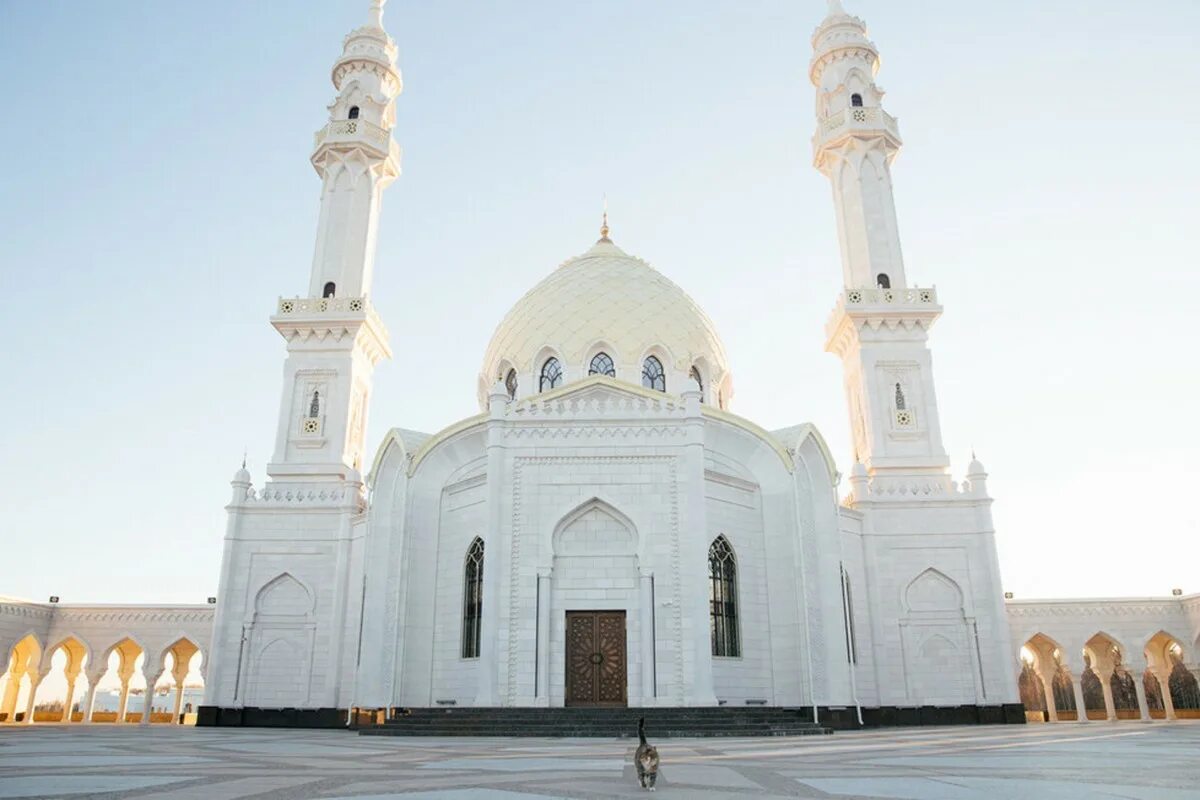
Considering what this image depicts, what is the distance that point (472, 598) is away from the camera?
65.7 feet

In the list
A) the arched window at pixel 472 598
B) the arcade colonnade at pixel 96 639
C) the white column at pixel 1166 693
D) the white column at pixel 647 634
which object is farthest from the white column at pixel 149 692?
the white column at pixel 1166 693

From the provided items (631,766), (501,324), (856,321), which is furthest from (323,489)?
(631,766)

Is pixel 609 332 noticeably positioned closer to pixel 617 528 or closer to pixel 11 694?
pixel 617 528

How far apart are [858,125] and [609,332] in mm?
11368

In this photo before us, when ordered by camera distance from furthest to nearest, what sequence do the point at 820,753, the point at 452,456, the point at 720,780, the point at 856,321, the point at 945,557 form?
1. the point at 856,321
2. the point at 945,557
3. the point at 452,456
4. the point at 820,753
5. the point at 720,780

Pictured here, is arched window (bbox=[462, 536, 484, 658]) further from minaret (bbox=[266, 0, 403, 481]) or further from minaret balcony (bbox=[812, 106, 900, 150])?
minaret balcony (bbox=[812, 106, 900, 150])

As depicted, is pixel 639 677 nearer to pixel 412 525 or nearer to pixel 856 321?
pixel 412 525

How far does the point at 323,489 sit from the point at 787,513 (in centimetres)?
1299

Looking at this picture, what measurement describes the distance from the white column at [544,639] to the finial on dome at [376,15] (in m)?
23.3

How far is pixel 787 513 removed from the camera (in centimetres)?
2088

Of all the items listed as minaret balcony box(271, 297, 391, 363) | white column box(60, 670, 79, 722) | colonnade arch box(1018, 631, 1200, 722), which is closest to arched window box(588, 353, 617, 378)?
minaret balcony box(271, 297, 391, 363)

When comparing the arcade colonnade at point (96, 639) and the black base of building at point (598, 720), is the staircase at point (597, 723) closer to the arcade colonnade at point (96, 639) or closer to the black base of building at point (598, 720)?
the black base of building at point (598, 720)

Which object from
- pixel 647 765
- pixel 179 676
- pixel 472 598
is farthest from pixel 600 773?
pixel 179 676

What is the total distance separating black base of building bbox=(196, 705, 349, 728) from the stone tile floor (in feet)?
38.4
